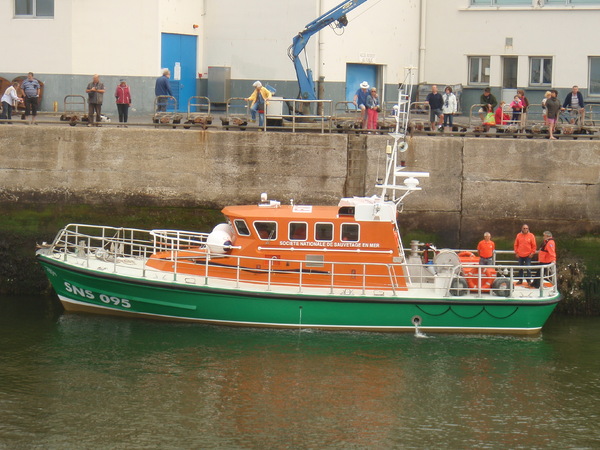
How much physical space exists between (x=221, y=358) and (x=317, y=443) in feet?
11.2

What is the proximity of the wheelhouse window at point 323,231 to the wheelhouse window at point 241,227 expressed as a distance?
1134 millimetres

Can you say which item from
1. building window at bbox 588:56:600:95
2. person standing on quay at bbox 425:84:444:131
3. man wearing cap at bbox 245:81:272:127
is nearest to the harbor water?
man wearing cap at bbox 245:81:272:127

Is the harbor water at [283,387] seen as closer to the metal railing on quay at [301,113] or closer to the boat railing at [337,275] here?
the boat railing at [337,275]

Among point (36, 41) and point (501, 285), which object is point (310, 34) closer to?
point (36, 41)

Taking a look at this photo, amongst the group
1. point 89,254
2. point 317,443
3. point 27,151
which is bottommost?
point 317,443

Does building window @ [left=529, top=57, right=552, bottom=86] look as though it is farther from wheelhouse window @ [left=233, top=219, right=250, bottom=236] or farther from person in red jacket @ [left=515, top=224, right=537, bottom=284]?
wheelhouse window @ [left=233, top=219, right=250, bottom=236]

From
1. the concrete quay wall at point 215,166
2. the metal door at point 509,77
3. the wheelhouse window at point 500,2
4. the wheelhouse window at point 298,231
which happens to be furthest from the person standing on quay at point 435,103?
the wheelhouse window at point 500,2

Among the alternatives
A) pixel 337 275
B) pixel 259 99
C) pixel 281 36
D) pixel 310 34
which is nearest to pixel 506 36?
pixel 281 36

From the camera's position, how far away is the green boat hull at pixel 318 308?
1678 cm

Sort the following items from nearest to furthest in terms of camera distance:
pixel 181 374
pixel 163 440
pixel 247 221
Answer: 1. pixel 163 440
2. pixel 181 374
3. pixel 247 221

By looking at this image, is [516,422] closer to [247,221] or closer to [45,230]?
[247,221]

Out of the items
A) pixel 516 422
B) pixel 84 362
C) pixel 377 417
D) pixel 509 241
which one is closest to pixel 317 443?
pixel 377 417

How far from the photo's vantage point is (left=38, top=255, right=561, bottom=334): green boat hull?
16.8 m

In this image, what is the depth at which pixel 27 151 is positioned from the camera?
64.2 feet
